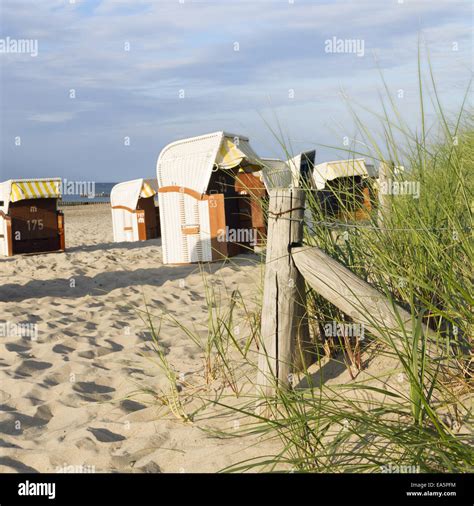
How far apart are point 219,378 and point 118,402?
0.64m

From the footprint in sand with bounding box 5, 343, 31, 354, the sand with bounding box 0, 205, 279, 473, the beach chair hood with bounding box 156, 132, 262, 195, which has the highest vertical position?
the beach chair hood with bounding box 156, 132, 262, 195

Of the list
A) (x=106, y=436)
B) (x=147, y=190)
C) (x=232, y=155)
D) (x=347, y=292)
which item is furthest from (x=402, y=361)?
(x=147, y=190)

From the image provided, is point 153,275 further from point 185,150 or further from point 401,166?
point 401,166

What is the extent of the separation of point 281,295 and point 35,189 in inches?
358

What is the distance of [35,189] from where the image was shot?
450 inches

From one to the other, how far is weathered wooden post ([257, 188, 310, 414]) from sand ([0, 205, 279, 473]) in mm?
311

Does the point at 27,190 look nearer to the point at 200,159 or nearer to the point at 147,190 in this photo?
the point at 147,190

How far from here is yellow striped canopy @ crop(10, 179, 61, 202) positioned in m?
11.3

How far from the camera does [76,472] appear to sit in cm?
292

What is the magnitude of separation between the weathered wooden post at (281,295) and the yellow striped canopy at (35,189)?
9.00 meters

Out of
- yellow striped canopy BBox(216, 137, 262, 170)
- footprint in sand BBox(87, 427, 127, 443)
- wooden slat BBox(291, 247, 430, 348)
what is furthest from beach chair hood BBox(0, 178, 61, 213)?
wooden slat BBox(291, 247, 430, 348)

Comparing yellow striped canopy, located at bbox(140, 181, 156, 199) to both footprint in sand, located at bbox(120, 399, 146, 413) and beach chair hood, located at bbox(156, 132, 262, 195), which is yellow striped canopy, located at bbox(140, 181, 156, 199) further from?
footprint in sand, located at bbox(120, 399, 146, 413)

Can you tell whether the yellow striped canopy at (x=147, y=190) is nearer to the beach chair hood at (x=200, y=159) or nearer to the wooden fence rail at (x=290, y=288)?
the beach chair hood at (x=200, y=159)
